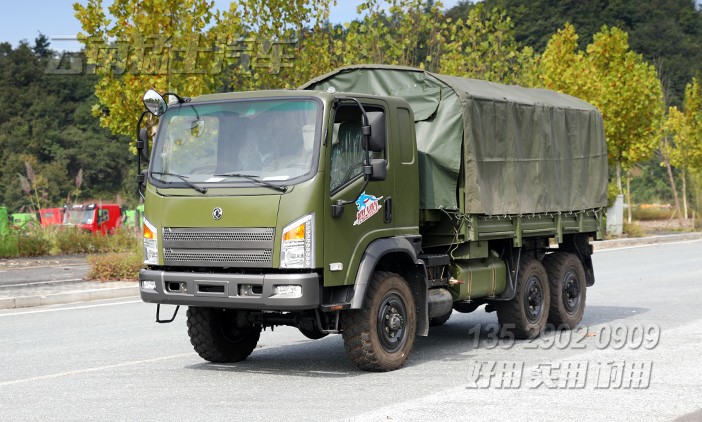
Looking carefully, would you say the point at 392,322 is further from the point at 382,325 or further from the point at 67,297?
the point at 67,297

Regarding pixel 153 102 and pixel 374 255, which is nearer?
pixel 374 255

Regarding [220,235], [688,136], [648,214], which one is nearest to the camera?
[220,235]

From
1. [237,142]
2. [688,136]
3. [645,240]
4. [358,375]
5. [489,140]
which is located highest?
[688,136]

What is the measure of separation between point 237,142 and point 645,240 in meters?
26.9

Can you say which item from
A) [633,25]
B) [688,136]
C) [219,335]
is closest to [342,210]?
[219,335]

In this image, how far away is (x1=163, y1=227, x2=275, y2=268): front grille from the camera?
28.3ft

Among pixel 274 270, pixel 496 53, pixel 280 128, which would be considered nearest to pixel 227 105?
pixel 280 128

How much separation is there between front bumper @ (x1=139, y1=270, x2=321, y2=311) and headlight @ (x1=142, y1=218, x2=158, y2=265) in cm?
20

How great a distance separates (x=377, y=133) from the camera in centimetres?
881

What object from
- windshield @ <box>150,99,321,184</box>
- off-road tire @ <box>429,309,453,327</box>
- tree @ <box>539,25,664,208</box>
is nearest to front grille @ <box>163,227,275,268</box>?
windshield @ <box>150,99,321,184</box>

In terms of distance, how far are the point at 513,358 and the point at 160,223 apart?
139 inches

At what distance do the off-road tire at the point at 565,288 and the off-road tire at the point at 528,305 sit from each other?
22 centimetres

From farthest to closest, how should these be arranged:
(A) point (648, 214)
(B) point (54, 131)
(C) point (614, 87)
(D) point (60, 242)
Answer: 1. (B) point (54, 131)
2. (A) point (648, 214)
3. (C) point (614, 87)
4. (D) point (60, 242)

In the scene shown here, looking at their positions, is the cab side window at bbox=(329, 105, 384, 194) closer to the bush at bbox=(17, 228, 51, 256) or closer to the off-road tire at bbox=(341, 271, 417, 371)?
the off-road tire at bbox=(341, 271, 417, 371)
